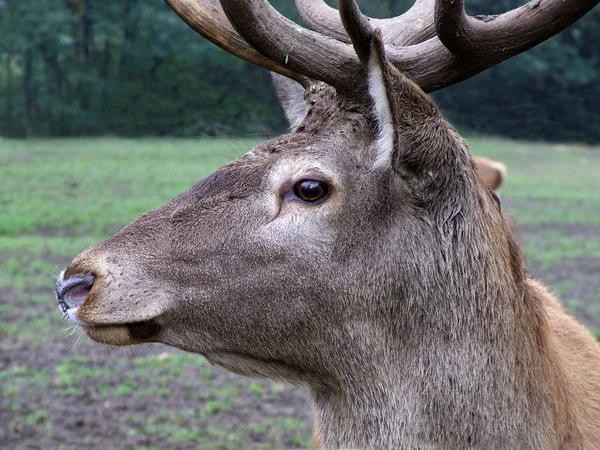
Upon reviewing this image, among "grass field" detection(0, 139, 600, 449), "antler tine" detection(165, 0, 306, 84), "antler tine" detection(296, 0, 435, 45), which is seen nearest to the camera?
"antler tine" detection(165, 0, 306, 84)

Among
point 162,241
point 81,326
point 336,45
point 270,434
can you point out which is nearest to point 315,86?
point 336,45

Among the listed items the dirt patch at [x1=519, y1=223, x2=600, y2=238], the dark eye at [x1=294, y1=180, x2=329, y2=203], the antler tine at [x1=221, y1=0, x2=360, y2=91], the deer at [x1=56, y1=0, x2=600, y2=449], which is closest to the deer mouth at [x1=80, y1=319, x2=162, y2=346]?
the deer at [x1=56, y1=0, x2=600, y2=449]

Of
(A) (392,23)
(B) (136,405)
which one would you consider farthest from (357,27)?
(B) (136,405)

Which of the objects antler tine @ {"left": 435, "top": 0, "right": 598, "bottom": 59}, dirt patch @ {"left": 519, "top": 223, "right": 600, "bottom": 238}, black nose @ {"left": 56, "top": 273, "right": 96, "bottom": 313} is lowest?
black nose @ {"left": 56, "top": 273, "right": 96, "bottom": 313}

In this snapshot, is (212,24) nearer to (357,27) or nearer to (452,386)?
(357,27)

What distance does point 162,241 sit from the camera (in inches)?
104

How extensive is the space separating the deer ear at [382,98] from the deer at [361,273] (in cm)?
2

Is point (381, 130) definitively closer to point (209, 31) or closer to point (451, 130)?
point (451, 130)

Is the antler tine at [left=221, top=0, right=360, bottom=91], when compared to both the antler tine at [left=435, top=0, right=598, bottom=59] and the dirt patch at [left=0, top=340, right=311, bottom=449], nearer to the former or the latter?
the antler tine at [left=435, top=0, right=598, bottom=59]

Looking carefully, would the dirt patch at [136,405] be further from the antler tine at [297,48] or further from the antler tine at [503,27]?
the antler tine at [503,27]

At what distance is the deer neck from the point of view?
2.60 meters

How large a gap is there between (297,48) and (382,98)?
344mm

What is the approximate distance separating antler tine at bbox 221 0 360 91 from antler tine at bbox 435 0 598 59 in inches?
12.7

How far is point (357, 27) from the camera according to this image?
2393 mm
